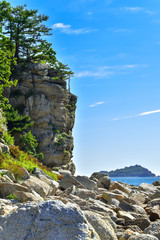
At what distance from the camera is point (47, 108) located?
3434 cm

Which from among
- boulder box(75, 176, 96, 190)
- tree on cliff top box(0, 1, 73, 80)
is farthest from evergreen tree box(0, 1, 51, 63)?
boulder box(75, 176, 96, 190)

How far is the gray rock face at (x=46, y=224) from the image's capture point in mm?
4328

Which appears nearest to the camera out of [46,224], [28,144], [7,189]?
[46,224]

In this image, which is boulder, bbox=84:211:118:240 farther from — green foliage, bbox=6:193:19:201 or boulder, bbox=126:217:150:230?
boulder, bbox=126:217:150:230

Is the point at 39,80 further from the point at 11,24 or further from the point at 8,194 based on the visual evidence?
the point at 8,194

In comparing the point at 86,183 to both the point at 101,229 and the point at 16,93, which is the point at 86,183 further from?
the point at 16,93

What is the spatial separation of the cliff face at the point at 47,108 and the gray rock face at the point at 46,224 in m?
27.4

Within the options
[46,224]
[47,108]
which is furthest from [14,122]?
[46,224]

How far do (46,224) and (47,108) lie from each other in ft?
99.2

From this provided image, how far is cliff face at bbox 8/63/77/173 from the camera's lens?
32875mm

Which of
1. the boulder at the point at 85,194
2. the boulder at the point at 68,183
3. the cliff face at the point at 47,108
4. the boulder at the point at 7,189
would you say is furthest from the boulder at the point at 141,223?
the cliff face at the point at 47,108

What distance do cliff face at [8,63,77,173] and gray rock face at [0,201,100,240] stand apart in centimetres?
2743

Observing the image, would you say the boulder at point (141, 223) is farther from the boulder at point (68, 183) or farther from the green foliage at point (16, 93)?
the green foliage at point (16, 93)

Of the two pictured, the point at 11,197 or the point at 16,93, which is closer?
the point at 11,197
